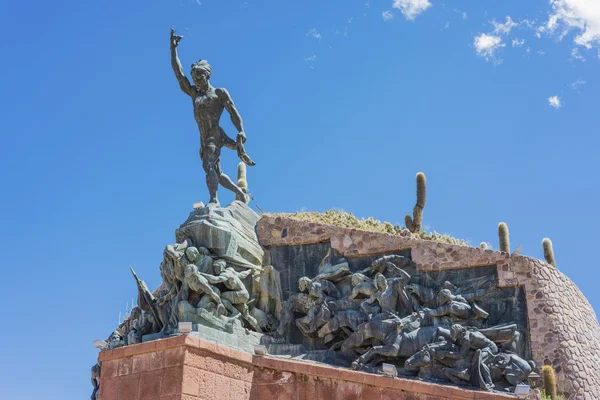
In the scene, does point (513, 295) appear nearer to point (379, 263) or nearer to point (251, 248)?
point (379, 263)

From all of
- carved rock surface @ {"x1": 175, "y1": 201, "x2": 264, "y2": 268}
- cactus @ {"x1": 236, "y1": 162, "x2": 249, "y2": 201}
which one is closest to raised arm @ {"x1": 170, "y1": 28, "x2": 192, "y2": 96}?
carved rock surface @ {"x1": 175, "y1": 201, "x2": 264, "y2": 268}

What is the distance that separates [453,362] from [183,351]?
15.6ft

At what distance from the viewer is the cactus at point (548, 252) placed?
2103 centimetres

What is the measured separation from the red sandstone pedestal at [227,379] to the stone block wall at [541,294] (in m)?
1.64

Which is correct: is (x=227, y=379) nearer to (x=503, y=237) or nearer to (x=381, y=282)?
(x=381, y=282)

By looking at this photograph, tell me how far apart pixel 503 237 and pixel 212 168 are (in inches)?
287

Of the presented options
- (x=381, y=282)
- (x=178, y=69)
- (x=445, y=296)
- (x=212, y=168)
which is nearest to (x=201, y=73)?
(x=178, y=69)

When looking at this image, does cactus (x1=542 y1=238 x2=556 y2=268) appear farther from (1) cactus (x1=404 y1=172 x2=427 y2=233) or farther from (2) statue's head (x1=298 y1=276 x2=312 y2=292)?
(2) statue's head (x1=298 y1=276 x2=312 y2=292)

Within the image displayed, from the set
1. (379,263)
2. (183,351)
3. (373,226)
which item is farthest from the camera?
(373,226)

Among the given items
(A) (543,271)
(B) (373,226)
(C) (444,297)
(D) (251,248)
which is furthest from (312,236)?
(B) (373,226)

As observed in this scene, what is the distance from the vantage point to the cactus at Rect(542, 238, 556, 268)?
21.0 m

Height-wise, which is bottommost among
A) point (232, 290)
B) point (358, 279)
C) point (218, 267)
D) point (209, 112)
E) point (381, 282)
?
point (232, 290)

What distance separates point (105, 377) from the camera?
16.0 meters

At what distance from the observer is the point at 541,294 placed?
637 inches
